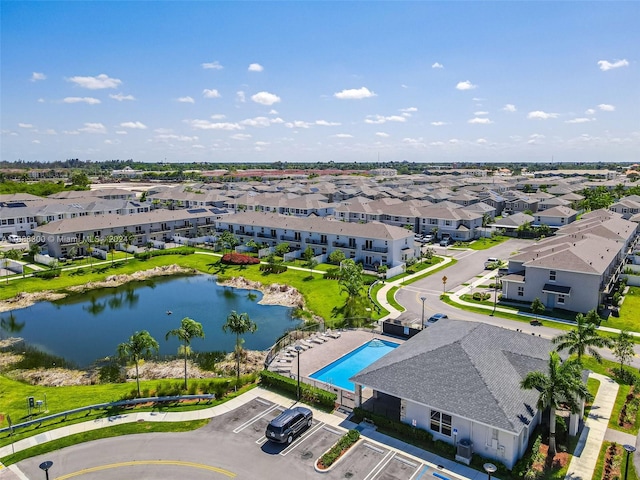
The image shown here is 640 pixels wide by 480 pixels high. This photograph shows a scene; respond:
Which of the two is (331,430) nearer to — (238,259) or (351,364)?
(351,364)

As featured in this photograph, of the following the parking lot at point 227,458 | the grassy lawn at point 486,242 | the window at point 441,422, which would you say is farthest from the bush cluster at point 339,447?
the grassy lawn at point 486,242

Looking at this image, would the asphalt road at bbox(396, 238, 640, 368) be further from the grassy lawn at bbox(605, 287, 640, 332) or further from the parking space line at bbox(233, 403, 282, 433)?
the parking space line at bbox(233, 403, 282, 433)

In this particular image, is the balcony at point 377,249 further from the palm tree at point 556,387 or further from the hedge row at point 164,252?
the palm tree at point 556,387

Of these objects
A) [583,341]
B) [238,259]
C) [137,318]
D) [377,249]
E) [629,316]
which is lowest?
[137,318]

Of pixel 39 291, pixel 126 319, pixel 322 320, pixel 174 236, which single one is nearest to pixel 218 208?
pixel 174 236

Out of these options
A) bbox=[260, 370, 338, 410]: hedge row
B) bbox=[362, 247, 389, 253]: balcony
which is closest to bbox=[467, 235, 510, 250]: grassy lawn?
bbox=[362, 247, 389, 253]: balcony

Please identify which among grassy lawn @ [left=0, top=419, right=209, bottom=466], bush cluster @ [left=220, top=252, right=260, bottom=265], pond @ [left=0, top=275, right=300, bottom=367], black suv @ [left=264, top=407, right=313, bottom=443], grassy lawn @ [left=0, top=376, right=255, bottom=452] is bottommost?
pond @ [left=0, top=275, right=300, bottom=367]

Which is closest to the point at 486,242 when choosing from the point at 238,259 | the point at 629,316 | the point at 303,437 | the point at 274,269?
the point at 629,316
